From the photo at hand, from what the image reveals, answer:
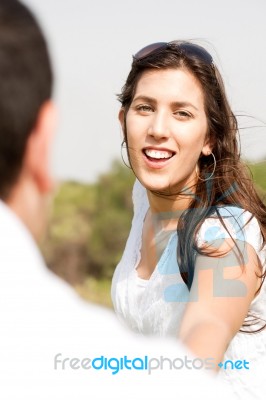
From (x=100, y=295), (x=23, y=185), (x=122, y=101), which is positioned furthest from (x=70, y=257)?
(x=23, y=185)

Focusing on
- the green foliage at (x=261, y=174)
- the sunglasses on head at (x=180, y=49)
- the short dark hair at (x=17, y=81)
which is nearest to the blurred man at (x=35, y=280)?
the short dark hair at (x=17, y=81)

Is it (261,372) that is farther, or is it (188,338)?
(261,372)

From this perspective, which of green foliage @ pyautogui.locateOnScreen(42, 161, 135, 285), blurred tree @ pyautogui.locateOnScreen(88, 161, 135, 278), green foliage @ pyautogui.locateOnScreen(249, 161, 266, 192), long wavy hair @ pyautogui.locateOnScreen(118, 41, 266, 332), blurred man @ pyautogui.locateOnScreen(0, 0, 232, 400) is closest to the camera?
blurred man @ pyautogui.locateOnScreen(0, 0, 232, 400)

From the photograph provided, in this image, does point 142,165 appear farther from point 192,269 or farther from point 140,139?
point 192,269

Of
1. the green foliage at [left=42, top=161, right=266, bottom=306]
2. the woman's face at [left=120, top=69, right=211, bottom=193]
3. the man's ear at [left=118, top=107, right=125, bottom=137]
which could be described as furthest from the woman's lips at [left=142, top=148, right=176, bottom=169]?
the green foliage at [left=42, top=161, right=266, bottom=306]

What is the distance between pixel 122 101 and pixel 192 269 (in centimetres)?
61

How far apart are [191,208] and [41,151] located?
1.23 metres

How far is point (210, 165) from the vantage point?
84.0 inches

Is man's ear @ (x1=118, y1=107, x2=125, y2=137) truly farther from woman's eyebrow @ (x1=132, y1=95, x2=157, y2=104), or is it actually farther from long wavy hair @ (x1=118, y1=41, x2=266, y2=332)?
woman's eyebrow @ (x1=132, y1=95, x2=157, y2=104)

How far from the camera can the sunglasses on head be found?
2037 mm

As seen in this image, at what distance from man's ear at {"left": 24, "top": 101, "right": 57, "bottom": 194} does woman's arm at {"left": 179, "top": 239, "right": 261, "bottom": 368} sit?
892 mm

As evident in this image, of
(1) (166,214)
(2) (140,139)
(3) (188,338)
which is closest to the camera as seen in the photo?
(3) (188,338)

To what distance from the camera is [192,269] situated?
1.89 m

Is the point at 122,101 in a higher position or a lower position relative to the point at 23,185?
lower
